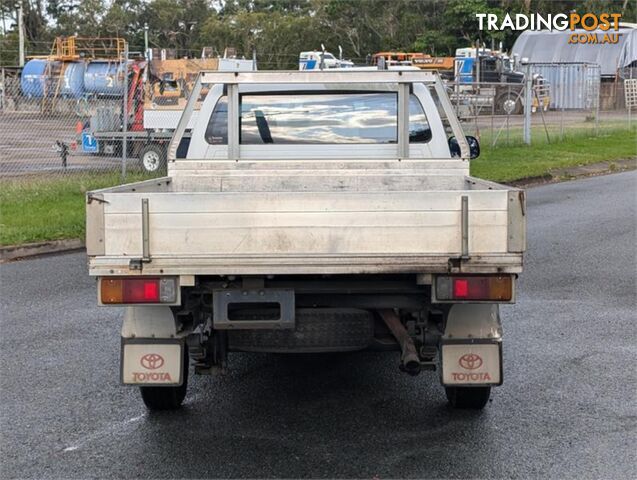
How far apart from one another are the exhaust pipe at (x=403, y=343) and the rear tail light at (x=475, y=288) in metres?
0.41

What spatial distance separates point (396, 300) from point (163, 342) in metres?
1.27

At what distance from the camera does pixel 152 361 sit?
5.00 m

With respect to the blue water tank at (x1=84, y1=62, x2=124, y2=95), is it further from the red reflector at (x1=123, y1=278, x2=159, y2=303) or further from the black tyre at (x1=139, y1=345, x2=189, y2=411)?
the red reflector at (x1=123, y1=278, x2=159, y2=303)

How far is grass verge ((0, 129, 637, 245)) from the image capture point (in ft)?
39.4

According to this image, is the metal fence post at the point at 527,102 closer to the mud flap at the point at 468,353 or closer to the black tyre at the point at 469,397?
the black tyre at the point at 469,397

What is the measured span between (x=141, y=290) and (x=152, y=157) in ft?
48.9

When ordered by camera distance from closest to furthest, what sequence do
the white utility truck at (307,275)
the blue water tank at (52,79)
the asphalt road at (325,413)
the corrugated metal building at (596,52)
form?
the white utility truck at (307,275)
the asphalt road at (325,413)
the blue water tank at (52,79)
the corrugated metal building at (596,52)

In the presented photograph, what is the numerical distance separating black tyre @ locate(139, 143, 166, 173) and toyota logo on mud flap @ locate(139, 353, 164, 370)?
1411 centimetres

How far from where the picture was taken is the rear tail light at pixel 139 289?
4.54m

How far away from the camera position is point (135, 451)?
4.91 meters

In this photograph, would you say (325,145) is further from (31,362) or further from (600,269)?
(600,269)

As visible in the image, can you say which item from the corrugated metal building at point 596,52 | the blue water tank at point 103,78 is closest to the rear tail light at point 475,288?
the blue water tank at point 103,78

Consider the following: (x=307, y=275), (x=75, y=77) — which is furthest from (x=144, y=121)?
(x=307, y=275)

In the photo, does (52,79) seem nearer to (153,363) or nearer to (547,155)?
(547,155)
